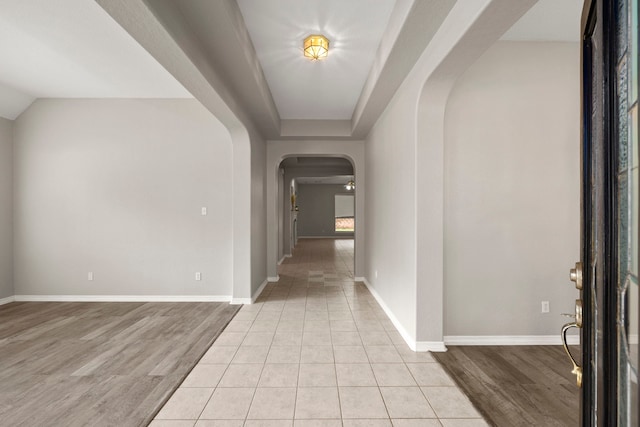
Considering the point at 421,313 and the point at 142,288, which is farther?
the point at 142,288

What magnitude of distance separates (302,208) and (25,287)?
11827mm

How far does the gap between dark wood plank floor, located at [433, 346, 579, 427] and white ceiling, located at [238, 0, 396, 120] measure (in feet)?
9.35

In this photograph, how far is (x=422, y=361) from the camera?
2.85m

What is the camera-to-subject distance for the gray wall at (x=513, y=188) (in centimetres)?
318

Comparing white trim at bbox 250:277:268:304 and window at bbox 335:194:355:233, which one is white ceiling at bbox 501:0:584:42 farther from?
window at bbox 335:194:355:233

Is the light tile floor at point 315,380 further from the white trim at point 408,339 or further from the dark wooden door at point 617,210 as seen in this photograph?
the dark wooden door at point 617,210

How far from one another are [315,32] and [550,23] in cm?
198

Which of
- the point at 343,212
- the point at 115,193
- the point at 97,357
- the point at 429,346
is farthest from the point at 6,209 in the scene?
the point at 343,212

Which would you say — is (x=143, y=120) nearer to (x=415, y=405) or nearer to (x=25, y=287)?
(x=25, y=287)

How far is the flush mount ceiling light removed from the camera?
300 cm

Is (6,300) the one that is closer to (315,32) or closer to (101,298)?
(101,298)

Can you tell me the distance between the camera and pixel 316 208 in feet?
53.1

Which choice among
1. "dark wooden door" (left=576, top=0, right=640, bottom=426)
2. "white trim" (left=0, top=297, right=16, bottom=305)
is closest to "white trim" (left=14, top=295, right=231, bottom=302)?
"white trim" (left=0, top=297, right=16, bottom=305)

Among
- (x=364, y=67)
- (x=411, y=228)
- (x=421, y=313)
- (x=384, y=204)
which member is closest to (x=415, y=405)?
(x=421, y=313)
